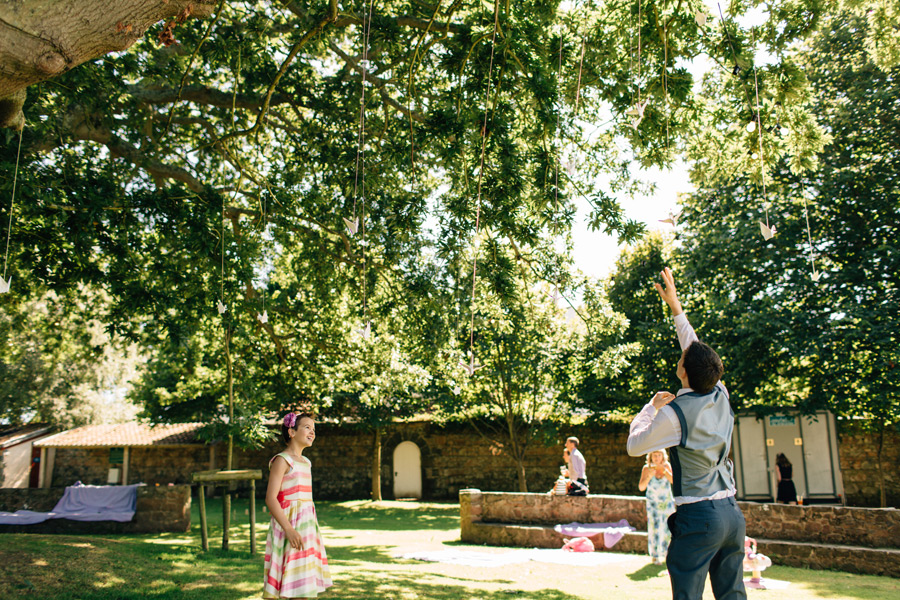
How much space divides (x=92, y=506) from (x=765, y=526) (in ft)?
43.9

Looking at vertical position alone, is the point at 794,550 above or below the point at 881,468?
below

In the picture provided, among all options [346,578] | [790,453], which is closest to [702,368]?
[346,578]

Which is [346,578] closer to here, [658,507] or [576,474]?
[658,507]

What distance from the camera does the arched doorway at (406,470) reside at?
27125 mm

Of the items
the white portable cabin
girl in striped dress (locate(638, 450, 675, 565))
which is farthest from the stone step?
the white portable cabin

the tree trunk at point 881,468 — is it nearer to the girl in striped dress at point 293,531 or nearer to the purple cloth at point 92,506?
the girl in striped dress at point 293,531

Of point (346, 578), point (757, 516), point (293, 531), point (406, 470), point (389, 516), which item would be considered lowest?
point (389, 516)

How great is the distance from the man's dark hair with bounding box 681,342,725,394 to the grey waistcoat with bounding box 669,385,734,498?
6 cm

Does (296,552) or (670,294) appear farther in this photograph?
(296,552)

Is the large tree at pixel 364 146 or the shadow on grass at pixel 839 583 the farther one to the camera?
the shadow on grass at pixel 839 583

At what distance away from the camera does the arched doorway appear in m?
27.1

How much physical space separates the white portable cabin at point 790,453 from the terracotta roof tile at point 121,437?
2107cm

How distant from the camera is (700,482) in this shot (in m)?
3.33

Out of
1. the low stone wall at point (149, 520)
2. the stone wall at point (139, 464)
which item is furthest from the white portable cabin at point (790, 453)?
the stone wall at point (139, 464)
